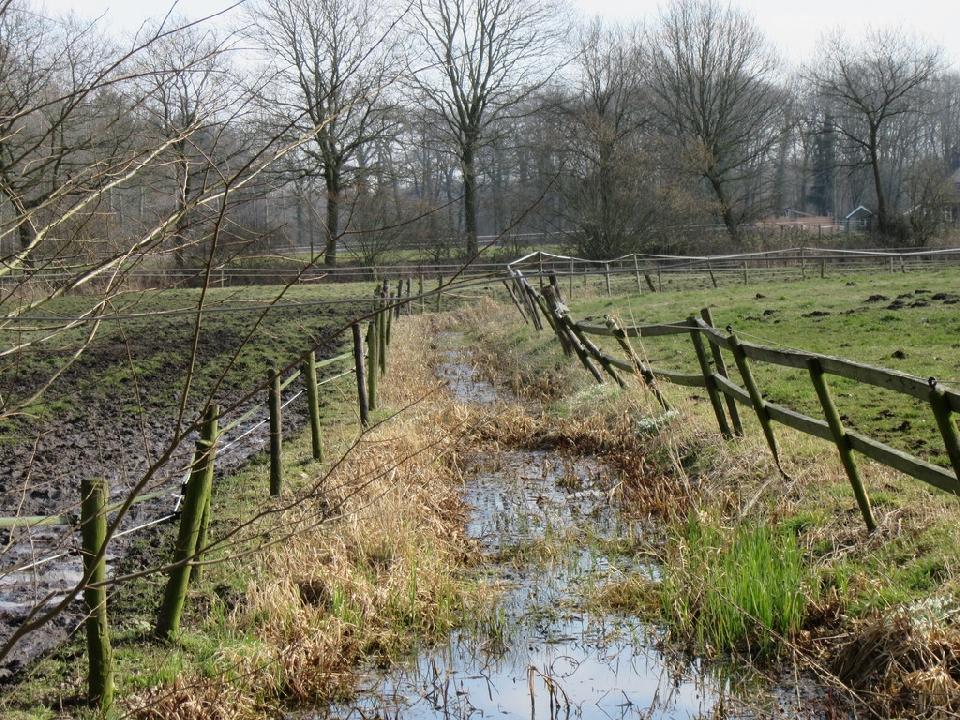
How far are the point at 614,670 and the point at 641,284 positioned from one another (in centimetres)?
2705

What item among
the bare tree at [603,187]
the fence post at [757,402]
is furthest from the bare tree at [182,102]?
the bare tree at [603,187]

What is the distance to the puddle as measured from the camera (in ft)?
16.9

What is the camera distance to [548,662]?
561cm

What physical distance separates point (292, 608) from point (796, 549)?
282cm

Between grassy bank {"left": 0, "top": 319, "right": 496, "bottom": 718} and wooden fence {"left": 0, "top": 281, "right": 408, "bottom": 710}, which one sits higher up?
wooden fence {"left": 0, "top": 281, "right": 408, "bottom": 710}

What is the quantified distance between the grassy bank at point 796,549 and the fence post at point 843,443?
0.12 metres

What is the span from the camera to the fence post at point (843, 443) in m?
6.37

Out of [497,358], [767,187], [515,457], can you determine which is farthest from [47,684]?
[767,187]

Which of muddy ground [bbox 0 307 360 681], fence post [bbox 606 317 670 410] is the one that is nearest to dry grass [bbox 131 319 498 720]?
muddy ground [bbox 0 307 360 681]

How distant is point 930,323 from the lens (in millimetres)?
15867

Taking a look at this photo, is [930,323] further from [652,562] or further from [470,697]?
[470,697]

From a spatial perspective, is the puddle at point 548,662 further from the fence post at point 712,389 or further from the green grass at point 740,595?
the fence post at point 712,389

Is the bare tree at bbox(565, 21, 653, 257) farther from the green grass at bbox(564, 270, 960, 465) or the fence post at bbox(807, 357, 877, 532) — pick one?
the fence post at bbox(807, 357, 877, 532)

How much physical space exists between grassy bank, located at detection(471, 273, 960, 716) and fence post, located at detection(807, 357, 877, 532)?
0.40ft
